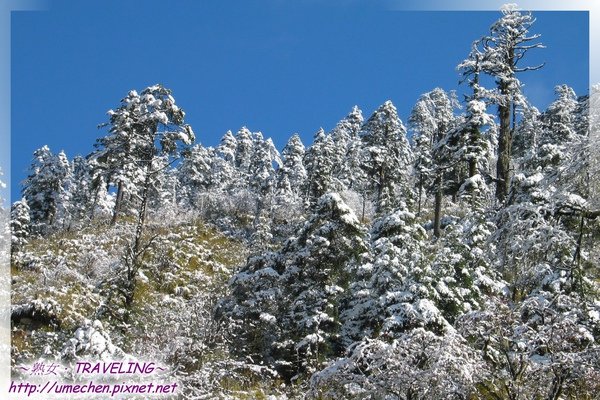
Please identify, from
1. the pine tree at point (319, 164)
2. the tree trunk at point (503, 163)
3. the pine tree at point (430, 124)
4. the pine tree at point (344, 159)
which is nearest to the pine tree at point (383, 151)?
the pine tree at point (430, 124)

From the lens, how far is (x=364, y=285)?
57.0 ft

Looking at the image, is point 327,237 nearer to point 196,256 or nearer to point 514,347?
point 514,347

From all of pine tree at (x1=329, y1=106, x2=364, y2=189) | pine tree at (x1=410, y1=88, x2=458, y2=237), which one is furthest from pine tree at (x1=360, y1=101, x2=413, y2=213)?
pine tree at (x1=329, y1=106, x2=364, y2=189)

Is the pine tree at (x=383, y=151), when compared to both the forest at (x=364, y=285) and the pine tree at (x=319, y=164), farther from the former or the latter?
the pine tree at (x=319, y=164)

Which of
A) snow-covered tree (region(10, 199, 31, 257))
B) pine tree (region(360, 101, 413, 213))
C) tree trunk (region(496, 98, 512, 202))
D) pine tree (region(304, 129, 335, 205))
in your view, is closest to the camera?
tree trunk (region(496, 98, 512, 202))

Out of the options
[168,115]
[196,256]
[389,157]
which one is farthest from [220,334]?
[389,157]

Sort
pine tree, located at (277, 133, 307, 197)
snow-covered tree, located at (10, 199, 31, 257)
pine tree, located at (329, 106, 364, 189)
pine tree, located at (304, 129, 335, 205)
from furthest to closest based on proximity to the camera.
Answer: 1. pine tree, located at (329, 106, 364, 189)
2. pine tree, located at (277, 133, 307, 197)
3. pine tree, located at (304, 129, 335, 205)
4. snow-covered tree, located at (10, 199, 31, 257)

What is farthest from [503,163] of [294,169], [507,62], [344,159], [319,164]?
[294,169]

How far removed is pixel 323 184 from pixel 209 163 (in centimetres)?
2557

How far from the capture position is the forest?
7.95m

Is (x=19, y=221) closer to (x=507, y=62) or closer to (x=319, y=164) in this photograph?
(x=319, y=164)

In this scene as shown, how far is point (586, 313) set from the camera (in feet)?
25.7

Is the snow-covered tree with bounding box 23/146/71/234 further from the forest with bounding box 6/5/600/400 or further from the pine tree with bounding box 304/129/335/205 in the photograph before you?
the pine tree with bounding box 304/129/335/205

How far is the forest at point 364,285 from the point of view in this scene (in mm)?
7953
